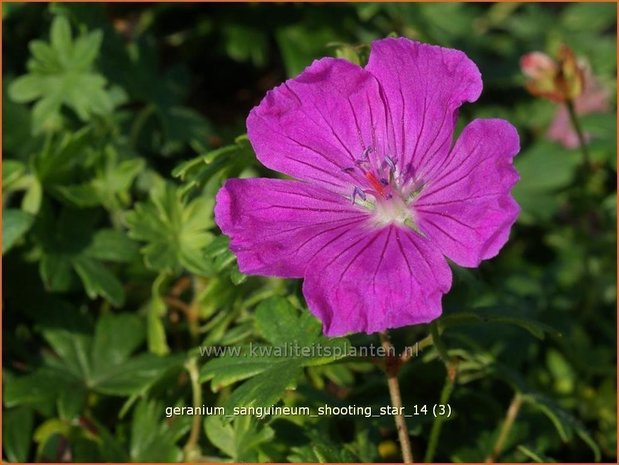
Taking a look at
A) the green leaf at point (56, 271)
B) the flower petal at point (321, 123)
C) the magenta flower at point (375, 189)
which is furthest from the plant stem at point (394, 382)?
the green leaf at point (56, 271)

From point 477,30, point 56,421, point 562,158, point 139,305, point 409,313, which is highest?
point 477,30

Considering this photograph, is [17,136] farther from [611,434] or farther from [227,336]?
[611,434]

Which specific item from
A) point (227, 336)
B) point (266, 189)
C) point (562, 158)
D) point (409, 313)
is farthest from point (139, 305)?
point (562, 158)

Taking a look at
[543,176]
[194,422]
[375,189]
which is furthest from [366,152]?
[543,176]

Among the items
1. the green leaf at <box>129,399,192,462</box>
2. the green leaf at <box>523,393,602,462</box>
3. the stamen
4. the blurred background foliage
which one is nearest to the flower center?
the stamen

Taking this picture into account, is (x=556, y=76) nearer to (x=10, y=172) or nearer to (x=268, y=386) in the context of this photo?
(x=268, y=386)
